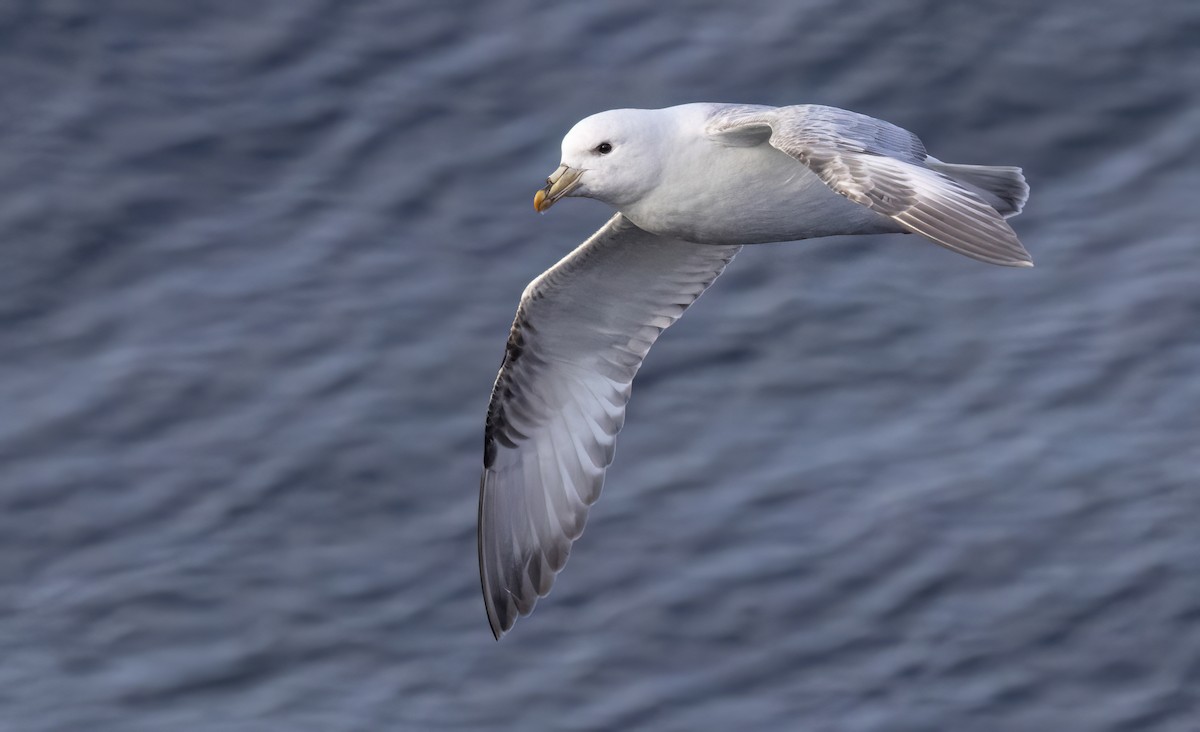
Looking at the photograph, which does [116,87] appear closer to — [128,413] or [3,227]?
[3,227]

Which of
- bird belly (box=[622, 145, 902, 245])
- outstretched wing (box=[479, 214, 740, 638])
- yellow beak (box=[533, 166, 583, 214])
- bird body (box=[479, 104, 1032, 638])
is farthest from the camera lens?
outstretched wing (box=[479, 214, 740, 638])

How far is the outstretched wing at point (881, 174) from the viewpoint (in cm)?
831

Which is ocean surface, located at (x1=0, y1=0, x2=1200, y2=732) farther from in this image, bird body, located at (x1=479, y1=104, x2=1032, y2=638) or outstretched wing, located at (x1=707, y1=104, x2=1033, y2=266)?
outstretched wing, located at (x1=707, y1=104, x2=1033, y2=266)

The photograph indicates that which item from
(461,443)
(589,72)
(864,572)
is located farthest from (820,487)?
(589,72)

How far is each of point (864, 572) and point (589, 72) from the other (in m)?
5.17

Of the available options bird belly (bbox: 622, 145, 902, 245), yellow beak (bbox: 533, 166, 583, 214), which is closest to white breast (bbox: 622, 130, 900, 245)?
bird belly (bbox: 622, 145, 902, 245)

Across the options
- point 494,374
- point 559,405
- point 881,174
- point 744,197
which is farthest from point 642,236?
point 494,374

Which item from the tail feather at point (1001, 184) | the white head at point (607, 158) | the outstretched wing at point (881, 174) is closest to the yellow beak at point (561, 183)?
the white head at point (607, 158)

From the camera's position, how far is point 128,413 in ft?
45.9

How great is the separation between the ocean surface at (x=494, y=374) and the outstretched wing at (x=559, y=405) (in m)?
1.03

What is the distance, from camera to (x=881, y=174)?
29.0ft

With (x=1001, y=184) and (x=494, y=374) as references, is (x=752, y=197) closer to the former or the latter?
(x=1001, y=184)

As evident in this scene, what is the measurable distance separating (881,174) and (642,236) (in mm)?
2549

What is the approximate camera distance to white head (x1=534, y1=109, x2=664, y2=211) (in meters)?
9.79
